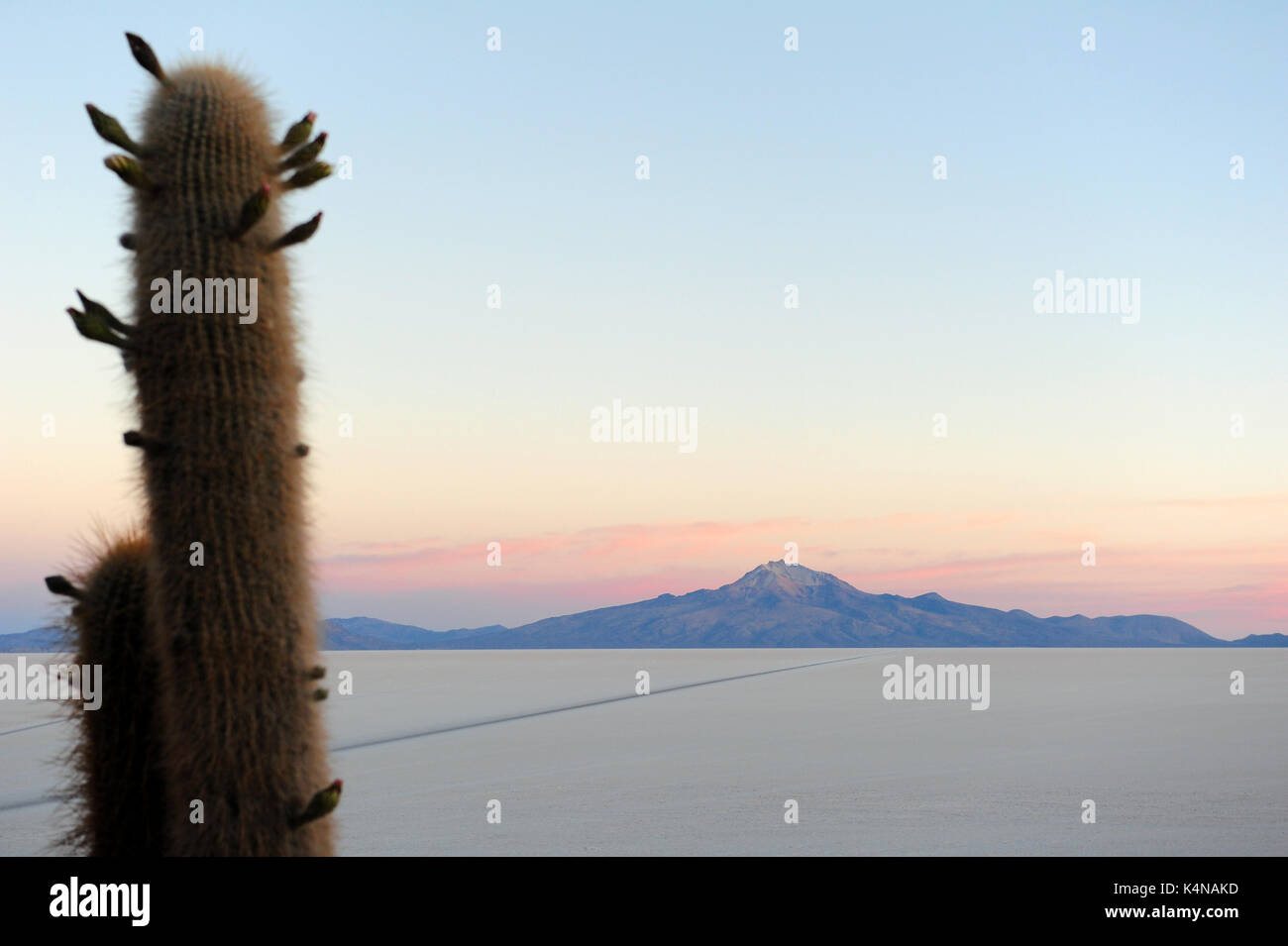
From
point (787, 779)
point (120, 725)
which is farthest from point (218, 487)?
point (787, 779)

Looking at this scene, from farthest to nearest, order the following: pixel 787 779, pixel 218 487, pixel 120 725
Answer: pixel 787 779 → pixel 120 725 → pixel 218 487

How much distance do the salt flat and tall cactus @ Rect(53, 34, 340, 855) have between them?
1.25 metres

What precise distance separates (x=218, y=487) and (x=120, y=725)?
1.09 metres

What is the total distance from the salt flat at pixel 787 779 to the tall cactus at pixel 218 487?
4.09 feet

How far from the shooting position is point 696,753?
1705 cm

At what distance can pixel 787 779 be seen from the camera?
46.9 ft

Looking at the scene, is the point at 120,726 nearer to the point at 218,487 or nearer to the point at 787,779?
the point at 218,487

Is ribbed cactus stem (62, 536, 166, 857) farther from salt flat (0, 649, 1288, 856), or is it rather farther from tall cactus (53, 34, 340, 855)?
salt flat (0, 649, 1288, 856)

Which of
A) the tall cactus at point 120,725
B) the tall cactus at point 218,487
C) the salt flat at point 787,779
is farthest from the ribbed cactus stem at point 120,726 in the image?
the salt flat at point 787,779

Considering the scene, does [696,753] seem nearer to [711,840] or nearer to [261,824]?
[711,840]

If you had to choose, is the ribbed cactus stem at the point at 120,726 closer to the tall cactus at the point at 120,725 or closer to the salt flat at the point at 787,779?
the tall cactus at the point at 120,725

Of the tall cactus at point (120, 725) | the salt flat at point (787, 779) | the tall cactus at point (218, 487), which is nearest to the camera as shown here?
the tall cactus at point (218, 487)

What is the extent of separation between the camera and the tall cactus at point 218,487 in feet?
12.7
